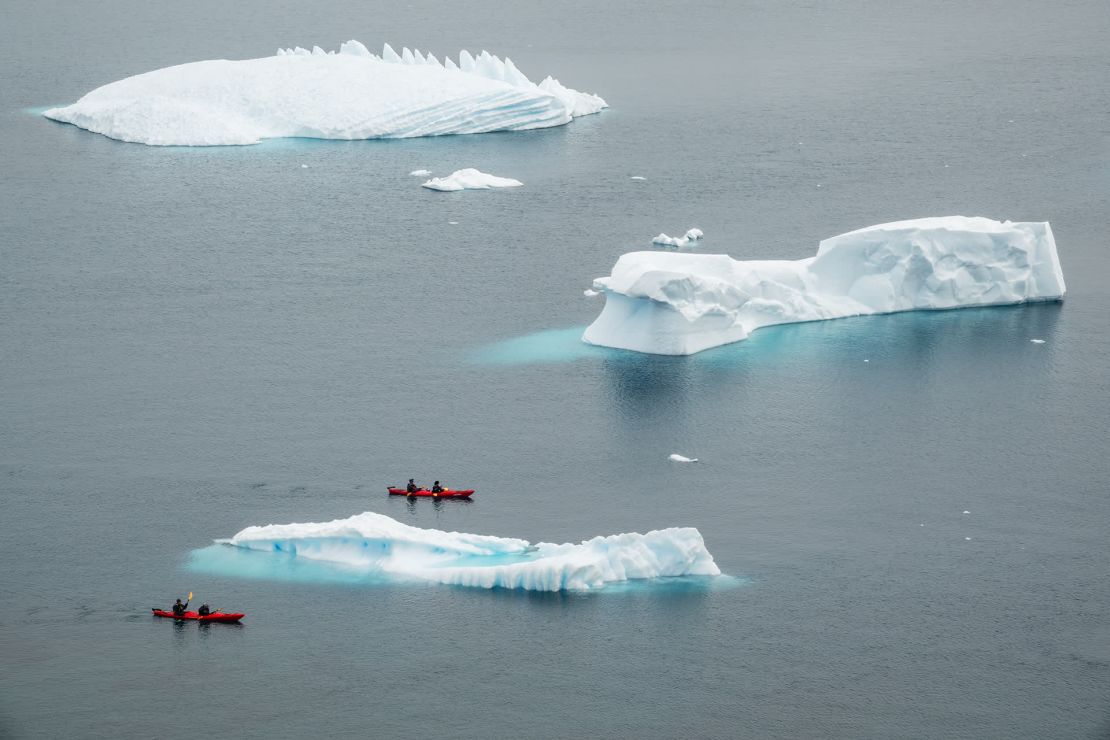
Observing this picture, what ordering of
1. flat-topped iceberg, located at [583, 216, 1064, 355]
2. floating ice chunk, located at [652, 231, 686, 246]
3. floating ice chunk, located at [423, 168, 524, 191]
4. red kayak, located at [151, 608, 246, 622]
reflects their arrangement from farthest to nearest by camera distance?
floating ice chunk, located at [423, 168, 524, 191]
floating ice chunk, located at [652, 231, 686, 246]
flat-topped iceberg, located at [583, 216, 1064, 355]
red kayak, located at [151, 608, 246, 622]

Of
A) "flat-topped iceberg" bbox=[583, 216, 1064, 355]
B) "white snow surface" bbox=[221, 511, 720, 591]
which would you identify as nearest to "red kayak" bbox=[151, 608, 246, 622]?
"white snow surface" bbox=[221, 511, 720, 591]

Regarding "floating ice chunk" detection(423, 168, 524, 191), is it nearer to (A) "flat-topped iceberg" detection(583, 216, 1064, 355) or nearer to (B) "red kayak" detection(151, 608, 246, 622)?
(A) "flat-topped iceberg" detection(583, 216, 1064, 355)

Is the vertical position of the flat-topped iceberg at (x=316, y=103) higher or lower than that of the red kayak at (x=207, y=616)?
higher

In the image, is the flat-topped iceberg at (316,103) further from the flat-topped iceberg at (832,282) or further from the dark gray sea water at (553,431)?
the flat-topped iceberg at (832,282)

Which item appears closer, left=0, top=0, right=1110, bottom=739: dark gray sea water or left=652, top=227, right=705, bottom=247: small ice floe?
left=0, top=0, right=1110, bottom=739: dark gray sea water

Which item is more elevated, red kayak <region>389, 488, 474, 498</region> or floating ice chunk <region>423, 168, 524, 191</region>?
floating ice chunk <region>423, 168, 524, 191</region>

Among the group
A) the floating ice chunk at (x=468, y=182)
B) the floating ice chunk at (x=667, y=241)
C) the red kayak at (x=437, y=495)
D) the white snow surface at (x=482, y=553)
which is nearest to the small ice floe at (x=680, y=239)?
the floating ice chunk at (x=667, y=241)

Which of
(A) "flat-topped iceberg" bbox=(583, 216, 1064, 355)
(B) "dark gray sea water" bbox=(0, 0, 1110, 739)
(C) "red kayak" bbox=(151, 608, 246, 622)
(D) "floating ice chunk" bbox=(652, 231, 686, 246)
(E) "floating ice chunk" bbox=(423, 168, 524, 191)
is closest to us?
(B) "dark gray sea water" bbox=(0, 0, 1110, 739)
